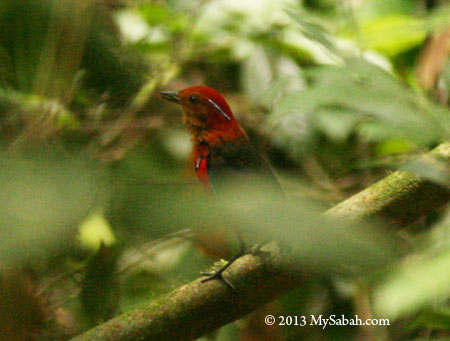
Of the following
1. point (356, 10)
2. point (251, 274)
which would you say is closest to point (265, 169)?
point (251, 274)

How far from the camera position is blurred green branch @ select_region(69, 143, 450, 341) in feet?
5.44

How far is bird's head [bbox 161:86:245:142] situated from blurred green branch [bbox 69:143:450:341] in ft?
2.82

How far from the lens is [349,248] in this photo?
1.63 ft

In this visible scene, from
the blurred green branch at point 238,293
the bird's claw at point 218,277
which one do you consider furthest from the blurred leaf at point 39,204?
→ the bird's claw at point 218,277

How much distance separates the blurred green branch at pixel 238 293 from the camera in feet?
5.44

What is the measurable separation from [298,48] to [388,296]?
3.78 m

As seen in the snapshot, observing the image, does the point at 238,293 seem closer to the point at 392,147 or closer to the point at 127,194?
the point at 127,194

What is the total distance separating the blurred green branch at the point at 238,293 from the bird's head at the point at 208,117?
86 centimetres

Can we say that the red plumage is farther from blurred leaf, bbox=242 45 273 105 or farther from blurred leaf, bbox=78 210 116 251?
blurred leaf, bbox=242 45 273 105

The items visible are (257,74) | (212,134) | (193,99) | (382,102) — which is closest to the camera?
(382,102)

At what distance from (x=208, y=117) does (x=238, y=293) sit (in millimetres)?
1073

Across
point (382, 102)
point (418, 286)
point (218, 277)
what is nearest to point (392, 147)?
point (218, 277)

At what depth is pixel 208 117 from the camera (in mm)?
2711

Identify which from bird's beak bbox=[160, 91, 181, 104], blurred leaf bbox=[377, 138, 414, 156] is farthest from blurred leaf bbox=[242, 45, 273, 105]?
bird's beak bbox=[160, 91, 181, 104]
